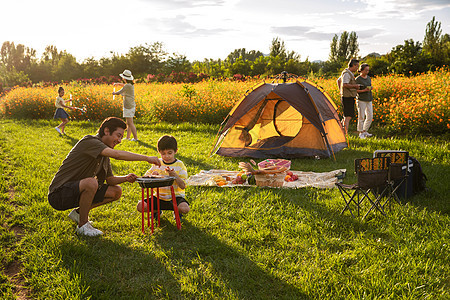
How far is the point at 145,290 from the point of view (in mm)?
2953

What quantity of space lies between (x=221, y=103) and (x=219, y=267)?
9.03 meters

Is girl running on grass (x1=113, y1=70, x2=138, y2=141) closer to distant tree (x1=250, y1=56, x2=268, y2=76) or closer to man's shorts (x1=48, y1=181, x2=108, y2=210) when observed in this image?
man's shorts (x1=48, y1=181, x2=108, y2=210)

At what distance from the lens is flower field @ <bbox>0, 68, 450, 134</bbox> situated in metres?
8.78

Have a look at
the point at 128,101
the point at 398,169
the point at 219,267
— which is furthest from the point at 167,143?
the point at 128,101

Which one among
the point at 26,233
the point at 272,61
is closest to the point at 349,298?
the point at 26,233

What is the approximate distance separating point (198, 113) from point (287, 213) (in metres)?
8.03

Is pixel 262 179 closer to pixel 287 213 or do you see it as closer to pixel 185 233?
pixel 287 213

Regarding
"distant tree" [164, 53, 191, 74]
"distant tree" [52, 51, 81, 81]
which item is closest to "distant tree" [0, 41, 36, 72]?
"distant tree" [52, 51, 81, 81]

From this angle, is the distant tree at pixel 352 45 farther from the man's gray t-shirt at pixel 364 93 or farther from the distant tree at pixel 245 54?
the man's gray t-shirt at pixel 364 93

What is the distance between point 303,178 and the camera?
20.3ft

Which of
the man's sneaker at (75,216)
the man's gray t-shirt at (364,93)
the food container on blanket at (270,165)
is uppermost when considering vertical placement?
the man's gray t-shirt at (364,93)

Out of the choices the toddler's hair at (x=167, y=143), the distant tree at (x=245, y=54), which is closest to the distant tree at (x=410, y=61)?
the toddler's hair at (x=167, y=143)

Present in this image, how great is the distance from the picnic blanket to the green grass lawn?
28cm

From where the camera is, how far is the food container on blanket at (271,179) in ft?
18.4
